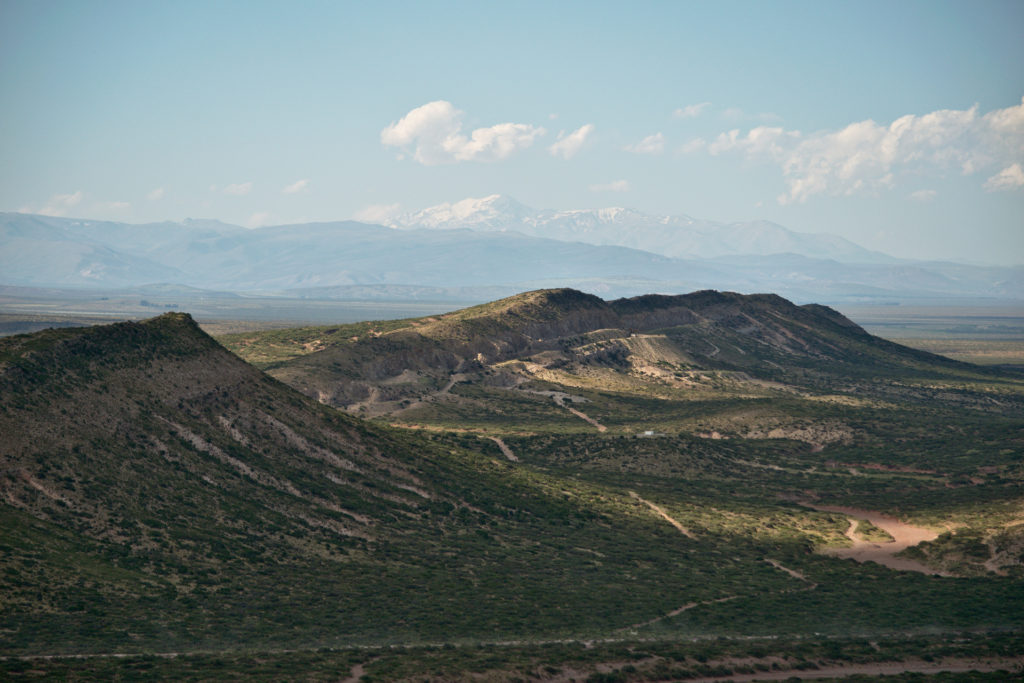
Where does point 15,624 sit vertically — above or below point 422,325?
below

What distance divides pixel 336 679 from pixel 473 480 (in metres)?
46.3

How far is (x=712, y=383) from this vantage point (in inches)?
6895

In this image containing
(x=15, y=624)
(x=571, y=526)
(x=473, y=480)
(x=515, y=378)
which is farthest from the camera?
(x=515, y=378)

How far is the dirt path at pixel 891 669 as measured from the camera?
5081 centimetres

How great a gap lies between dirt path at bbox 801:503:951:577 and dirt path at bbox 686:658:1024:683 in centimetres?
2178

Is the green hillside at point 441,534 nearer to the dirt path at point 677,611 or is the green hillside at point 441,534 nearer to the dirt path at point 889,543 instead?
the dirt path at point 677,611

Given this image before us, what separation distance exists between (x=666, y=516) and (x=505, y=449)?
107 ft

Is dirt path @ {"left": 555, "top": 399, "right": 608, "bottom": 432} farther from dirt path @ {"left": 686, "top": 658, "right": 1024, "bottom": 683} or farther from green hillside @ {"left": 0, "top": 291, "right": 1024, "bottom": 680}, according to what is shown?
dirt path @ {"left": 686, "top": 658, "right": 1024, "bottom": 683}

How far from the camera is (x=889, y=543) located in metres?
82.6

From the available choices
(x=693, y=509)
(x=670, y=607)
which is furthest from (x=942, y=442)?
(x=670, y=607)

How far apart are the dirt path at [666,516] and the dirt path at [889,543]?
11468 millimetres

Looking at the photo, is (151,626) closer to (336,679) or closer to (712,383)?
(336,679)

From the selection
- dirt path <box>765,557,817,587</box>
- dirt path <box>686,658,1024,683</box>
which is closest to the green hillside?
dirt path <box>765,557,817,587</box>

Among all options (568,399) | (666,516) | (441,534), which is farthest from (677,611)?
(568,399)
